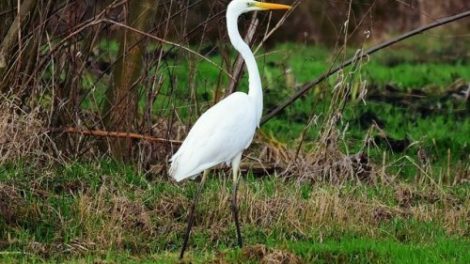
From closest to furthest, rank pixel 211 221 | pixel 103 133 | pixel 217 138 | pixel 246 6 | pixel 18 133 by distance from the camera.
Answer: pixel 217 138 < pixel 246 6 < pixel 211 221 < pixel 18 133 < pixel 103 133

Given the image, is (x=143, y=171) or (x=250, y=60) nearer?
(x=250, y=60)

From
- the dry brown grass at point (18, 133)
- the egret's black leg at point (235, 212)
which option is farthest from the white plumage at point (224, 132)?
the dry brown grass at point (18, 133)

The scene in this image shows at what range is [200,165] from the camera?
7.44m

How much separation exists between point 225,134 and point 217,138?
59 mm

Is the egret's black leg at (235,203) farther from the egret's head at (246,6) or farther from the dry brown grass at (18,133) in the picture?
the dry brown grass at (18,133)

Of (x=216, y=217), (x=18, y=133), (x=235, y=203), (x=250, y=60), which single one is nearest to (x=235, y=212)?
(x=235, y=203)

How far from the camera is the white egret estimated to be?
24.4 feet

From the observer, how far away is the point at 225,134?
24.6 ft

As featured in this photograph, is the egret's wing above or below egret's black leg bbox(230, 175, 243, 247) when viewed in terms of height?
above

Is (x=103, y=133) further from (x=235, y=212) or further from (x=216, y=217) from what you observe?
(x=235, y=212)

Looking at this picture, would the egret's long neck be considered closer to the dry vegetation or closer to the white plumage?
the white plumage

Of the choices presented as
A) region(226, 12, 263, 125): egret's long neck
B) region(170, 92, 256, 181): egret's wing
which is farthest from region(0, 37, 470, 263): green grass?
region(226, 12, 263, 125): egret's long neck

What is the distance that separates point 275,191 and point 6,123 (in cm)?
197

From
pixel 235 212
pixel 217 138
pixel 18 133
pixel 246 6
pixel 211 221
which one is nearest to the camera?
pixel 217 138
